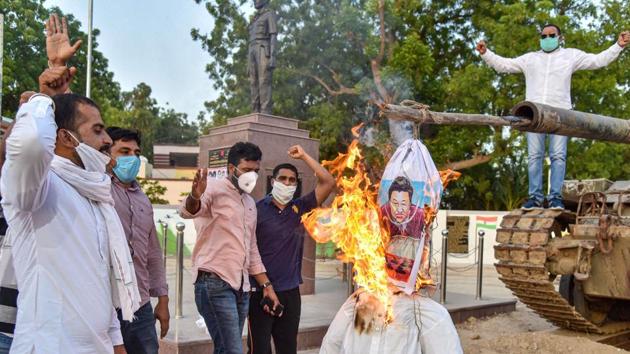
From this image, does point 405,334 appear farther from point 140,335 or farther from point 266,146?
point 266,146

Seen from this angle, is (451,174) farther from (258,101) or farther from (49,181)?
(258,101)

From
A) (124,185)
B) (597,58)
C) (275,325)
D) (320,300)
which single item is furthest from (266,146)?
(124,185)

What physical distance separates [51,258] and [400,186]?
2.34 metres

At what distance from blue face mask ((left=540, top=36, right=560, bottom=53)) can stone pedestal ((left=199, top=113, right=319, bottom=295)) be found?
3.32 meters

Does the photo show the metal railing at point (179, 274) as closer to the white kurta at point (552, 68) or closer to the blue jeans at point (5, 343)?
the white kurta at point (552, 68)

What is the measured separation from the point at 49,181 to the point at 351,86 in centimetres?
2068

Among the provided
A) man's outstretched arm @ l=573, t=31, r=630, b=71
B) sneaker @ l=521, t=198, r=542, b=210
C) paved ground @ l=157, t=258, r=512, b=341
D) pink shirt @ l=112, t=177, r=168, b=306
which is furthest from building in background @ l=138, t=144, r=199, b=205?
pink shirt @ l=112, t=177, r=168, b=306

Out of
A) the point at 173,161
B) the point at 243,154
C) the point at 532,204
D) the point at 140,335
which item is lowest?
the point at 140,335

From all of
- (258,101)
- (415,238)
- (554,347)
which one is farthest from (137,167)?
(258,101)

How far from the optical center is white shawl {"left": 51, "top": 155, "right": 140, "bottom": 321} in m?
2.59

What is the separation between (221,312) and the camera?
415cm

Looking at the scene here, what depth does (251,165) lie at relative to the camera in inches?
180

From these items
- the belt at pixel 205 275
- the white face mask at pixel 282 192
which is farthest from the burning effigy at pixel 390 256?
the belt at pixel 205 275

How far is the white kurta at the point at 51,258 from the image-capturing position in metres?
2.25
